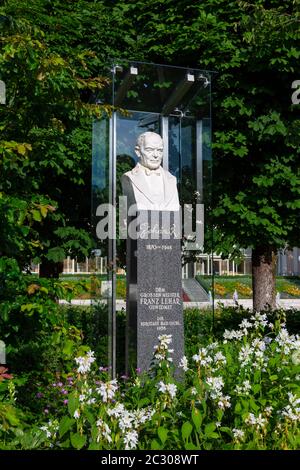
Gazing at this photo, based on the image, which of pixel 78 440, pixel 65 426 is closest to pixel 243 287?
pixel 65 426

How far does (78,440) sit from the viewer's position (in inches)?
165

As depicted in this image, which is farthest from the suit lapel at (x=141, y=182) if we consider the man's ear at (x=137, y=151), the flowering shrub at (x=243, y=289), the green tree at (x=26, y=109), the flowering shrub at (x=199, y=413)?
the flowering shrub at (x=243, y=289)

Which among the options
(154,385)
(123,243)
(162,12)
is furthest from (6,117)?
(162,12)

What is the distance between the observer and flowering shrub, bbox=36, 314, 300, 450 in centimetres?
429

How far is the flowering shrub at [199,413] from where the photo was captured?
4.29 m

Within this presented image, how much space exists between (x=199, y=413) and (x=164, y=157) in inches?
188

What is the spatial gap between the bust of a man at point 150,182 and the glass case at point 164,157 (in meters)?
0.39

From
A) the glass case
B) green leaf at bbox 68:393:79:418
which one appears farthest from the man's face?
green leaf at bbox 68:393:79:418

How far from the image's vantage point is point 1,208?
560 centimetres

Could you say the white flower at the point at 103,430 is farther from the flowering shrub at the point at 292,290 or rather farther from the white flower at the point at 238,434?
the flowering shrub at the point at 292,290

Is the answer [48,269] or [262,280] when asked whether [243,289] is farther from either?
[48,269]

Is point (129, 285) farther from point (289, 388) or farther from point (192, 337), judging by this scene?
point (289, 388)

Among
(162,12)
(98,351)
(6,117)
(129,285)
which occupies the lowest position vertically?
(98,351)

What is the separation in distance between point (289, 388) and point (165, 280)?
2.83 meters
